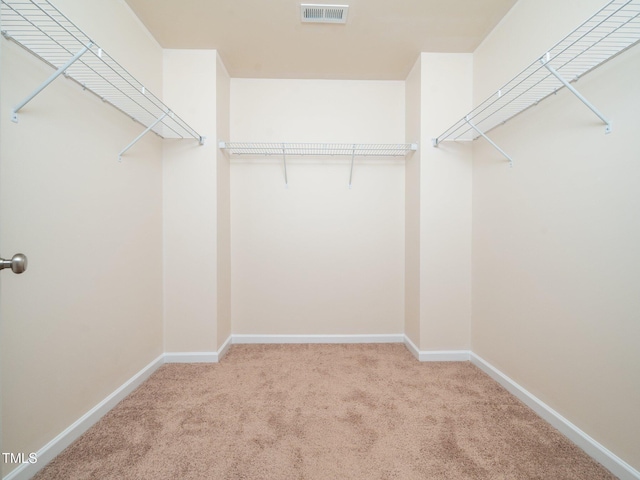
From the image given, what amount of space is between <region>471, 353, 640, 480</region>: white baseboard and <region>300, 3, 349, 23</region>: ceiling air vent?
110 inches

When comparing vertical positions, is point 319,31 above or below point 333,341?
above

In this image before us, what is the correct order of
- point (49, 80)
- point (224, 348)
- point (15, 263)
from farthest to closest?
1. point (224, 348)
2. point (49, 80)
3. point (15, 263)

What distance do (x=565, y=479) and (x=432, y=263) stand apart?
56.6 inches

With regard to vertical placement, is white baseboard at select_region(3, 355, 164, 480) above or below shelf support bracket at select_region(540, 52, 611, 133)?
below

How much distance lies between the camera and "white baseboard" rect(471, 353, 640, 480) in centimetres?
120

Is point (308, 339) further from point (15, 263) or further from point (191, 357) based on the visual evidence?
point (15, 263)

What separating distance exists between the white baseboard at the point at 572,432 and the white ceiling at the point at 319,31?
101 inches

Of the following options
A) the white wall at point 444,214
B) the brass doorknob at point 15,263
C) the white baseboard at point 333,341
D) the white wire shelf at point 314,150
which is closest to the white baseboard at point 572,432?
the white baseboard at point 333,341

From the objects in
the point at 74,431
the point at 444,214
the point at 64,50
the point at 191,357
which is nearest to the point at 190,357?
the point at 191,357

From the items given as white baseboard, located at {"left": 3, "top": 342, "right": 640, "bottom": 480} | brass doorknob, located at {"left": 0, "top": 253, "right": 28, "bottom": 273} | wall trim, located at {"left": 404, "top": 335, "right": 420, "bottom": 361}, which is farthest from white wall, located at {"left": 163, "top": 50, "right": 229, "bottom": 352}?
wall trim, located at {"left": 404, "top": 335, "right": 420, "bottom": 361}

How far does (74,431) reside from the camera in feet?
4.69

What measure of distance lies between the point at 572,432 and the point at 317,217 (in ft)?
7.30

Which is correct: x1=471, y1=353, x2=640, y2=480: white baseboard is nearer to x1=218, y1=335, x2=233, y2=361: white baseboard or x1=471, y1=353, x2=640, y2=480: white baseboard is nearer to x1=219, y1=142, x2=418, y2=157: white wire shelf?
x1=219, y1=142, x2=418, y2=157: white wire shelf

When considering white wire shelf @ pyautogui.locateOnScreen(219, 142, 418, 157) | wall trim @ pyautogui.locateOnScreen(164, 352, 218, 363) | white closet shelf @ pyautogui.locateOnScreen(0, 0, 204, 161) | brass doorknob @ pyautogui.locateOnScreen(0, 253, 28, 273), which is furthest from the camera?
white wire shelf @ pyautogui.locateOnScreen(219, 142, 418, 157)
